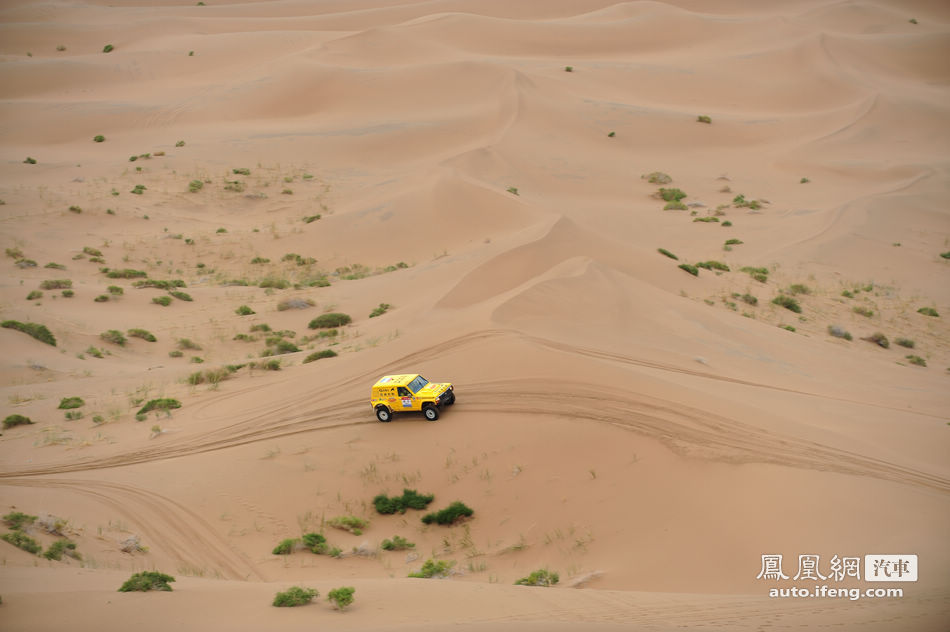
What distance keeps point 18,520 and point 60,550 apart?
1.26 meters

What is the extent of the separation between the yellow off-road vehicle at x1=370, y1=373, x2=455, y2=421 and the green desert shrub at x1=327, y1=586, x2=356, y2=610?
6.21 metres

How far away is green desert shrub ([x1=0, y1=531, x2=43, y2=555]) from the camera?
10.7m

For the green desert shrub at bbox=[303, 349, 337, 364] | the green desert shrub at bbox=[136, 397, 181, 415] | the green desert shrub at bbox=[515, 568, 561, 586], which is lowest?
the green desert shrub at bbox=[515, 568, 561, 586]

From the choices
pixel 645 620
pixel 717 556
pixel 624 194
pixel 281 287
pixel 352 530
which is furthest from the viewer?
pixel 624 194

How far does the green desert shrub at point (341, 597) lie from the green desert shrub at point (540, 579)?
286 centimetres

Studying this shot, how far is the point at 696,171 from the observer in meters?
44.0

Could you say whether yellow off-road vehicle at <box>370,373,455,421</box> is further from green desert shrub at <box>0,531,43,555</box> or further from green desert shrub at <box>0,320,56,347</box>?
green desert shrub at <box>0,320,56,347</box>

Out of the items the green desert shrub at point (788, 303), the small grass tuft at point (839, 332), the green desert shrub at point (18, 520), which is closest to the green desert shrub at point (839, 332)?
the small grass tuft at point (839, 332)

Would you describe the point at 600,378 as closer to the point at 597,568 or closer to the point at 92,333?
the point at 597,568

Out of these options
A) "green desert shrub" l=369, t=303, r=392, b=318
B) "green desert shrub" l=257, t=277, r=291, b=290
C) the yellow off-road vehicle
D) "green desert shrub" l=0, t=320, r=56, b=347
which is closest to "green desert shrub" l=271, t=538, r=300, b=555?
the yellow off-road vehicle

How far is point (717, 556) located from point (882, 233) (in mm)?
28707

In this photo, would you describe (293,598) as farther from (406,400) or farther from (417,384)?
(417,384)

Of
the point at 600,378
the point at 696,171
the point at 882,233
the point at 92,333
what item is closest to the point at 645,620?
the point at 600,378

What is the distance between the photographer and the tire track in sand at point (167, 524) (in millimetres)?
11883
